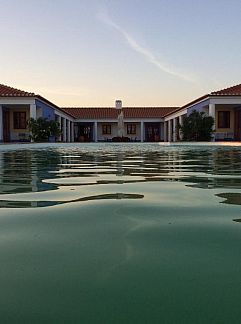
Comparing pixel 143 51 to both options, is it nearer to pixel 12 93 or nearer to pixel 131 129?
pixel 12 93

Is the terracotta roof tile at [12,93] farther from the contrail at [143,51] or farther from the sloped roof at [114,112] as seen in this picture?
the sloped roof at [114,112]

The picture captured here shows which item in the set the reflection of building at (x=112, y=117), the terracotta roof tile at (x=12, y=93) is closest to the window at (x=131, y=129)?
the reflection of building at (x=112, y=117)

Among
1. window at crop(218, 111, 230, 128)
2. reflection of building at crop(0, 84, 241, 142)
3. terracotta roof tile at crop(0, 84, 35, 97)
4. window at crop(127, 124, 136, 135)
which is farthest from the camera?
window at crop(127, 124, 136, 135)

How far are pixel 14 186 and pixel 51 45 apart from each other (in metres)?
18.7

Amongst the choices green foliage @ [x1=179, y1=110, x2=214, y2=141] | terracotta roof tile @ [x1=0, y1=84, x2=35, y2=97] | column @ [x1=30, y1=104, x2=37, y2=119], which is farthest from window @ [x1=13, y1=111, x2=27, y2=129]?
green foliage @ [x1=179, y1=110, x2=214, y2=141]

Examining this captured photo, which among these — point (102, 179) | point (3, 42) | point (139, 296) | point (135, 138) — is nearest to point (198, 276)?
point (139, 296)

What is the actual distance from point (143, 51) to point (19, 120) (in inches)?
442

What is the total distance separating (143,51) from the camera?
2689 centimetres

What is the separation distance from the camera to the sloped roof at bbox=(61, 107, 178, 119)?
4025 cm

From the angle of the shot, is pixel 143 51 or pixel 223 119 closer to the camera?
pixel 143 51

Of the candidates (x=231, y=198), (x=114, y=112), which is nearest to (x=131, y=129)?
(x=114, y=112)

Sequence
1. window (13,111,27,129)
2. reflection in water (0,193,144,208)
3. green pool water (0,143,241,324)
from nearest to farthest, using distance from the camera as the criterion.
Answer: green pool water (0,143,241,324) → reflection in water (0,193,144,208) → window (13,111,27,129)

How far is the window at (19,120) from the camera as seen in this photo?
98.7ft

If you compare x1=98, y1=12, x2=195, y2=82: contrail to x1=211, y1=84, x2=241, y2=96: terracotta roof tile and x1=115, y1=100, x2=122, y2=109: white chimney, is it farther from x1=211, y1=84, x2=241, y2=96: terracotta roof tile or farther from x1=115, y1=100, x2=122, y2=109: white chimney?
x1=115, y1=100, x2=122, y2=109: white chimney
